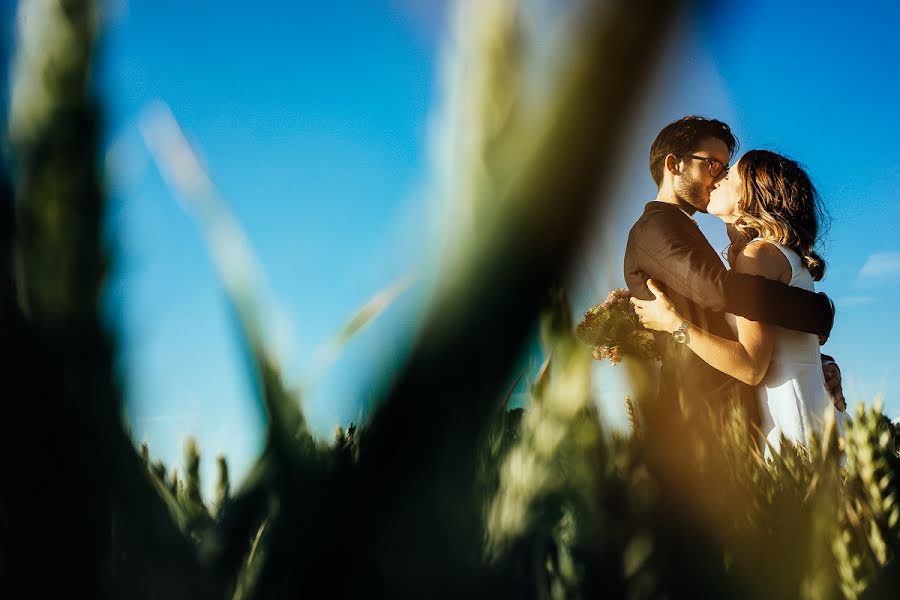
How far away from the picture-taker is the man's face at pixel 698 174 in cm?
180

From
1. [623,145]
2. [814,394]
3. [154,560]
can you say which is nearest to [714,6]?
[623,145]

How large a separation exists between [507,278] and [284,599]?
7 cm

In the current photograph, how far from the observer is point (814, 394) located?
170 cm

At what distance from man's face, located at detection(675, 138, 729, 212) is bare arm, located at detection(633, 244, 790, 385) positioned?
20 cm

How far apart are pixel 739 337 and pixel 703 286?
0.21 meters

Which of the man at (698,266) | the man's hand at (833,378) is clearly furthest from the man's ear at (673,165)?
the man's hand at (833,378)

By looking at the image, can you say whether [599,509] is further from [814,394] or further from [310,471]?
[814,394]

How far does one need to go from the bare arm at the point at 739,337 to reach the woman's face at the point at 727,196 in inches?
11.1

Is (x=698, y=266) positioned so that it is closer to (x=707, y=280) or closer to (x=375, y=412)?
(x=707, y=280)

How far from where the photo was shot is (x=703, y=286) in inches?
56.7

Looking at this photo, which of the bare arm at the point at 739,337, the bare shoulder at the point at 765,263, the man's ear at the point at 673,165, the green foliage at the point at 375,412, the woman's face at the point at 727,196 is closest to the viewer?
the green foliage at the point at 375,412

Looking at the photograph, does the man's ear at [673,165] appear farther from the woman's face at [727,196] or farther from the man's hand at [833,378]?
the man's hand at [833,378]

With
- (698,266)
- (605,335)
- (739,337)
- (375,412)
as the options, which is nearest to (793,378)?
(739,337)

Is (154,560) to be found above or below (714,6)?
below
